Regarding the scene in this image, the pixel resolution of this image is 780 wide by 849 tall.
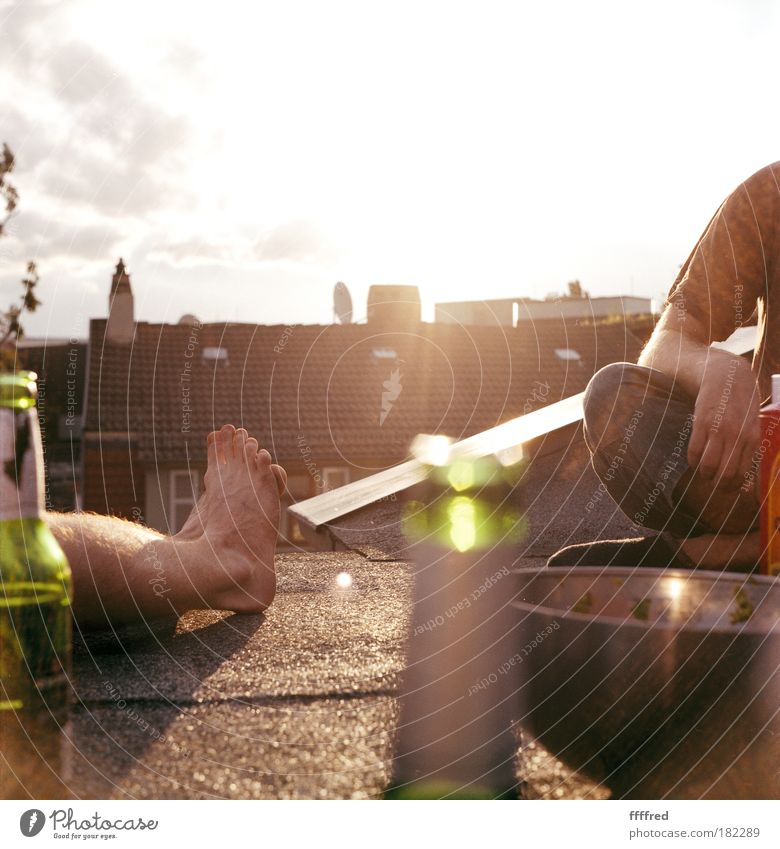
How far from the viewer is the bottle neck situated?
0.63 meters

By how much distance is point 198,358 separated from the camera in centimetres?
983

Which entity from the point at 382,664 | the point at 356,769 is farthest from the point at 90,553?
the point at 356,769

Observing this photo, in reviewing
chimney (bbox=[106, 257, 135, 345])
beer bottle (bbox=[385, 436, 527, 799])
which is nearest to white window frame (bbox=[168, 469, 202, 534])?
chimney (bbox=[106, 257, 135, 345])

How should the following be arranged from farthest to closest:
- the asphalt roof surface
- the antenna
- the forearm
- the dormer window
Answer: the dormer window < the antenna < the forearm < the asphalt roof surface

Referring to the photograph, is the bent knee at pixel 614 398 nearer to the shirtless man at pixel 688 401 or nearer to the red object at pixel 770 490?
the shirtless man at pixel 688 401

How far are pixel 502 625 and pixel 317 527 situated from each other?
1803 mm

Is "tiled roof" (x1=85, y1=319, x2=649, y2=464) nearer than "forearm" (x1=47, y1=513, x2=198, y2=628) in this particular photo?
No

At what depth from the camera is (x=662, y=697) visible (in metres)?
0.69

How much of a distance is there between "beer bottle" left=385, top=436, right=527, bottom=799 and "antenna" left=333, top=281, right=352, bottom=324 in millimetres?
659

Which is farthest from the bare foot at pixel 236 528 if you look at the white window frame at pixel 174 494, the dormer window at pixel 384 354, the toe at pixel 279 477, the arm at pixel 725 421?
the white window frame at pixel 174 494

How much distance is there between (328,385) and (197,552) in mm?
7672

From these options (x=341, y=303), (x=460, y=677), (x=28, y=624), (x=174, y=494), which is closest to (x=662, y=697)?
(x=460, y=677)

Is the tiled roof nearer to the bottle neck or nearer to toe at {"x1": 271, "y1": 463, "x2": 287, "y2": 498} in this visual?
toe at {"x1": 271, "y1": 463, "x2": 287, "y2": 498}
